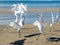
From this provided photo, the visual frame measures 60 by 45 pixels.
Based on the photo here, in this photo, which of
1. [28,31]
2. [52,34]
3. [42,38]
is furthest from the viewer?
[28,31]

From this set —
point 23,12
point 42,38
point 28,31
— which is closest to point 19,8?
point 23,12

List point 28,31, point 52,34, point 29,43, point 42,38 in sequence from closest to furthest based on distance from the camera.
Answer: point 29,43, point 42,38, point 52,34, point 28,31

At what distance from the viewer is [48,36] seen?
1920 cm

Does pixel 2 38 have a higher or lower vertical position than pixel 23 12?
lower

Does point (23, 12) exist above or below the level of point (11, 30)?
above

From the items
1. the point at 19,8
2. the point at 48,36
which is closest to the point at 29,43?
the point at 48,36

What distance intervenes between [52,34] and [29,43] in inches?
133

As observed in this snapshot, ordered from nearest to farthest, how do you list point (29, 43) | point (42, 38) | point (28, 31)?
1. point (29, 43)
2. point (42, 38)
3. point (28, 31)

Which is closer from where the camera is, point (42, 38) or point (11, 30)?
point (42, 38)

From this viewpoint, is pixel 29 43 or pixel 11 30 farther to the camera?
pixel 11 30

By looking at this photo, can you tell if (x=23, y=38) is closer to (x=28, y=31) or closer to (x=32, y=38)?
(x=32, y=38)

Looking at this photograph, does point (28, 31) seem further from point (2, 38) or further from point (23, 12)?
point (2, 38)

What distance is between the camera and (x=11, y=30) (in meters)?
22.3

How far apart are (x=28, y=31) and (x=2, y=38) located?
10.4 feet
